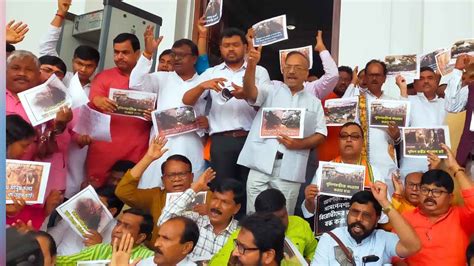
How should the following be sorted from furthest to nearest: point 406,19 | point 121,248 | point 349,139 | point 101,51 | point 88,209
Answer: point 406,19 → point 101,51 → point 349,139 → point 88,209 → point 121,248

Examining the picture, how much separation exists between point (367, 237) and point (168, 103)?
1.79 meters

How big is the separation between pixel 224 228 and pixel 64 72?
1.79 m

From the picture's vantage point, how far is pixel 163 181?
455 centimetres

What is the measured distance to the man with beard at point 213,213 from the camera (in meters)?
4.11

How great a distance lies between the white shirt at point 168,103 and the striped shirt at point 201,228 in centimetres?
67

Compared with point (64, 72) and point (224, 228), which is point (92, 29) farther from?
point (224, 228)

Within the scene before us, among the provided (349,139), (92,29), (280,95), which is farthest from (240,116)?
(92,29)

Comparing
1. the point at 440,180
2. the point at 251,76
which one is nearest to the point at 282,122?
the point at 251,76

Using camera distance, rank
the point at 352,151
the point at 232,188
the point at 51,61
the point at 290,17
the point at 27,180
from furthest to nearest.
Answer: the point at 290,17 < the point at 51,61 < the point at 352,151 < the point at 232,188 < the point at 27,180

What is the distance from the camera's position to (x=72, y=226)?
4105 millimetres

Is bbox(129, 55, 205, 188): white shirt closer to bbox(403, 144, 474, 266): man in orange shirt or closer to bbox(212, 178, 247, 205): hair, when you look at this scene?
bbox(212, 178, 247, 205): hair

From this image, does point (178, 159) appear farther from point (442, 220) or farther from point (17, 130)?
point (442, 220)

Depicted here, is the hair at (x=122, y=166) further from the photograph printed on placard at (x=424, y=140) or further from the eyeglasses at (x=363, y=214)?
the photograph printed on placard at (x=424, y=140)

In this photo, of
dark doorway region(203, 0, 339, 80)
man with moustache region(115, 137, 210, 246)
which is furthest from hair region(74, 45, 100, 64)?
dark doorway region(203, 0, 339, 80)
